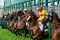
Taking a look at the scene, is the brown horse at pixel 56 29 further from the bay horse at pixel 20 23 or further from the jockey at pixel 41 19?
the bay horse at pixel 20 23

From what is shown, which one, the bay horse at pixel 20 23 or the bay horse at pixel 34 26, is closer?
the bay horse at pixel 34 26

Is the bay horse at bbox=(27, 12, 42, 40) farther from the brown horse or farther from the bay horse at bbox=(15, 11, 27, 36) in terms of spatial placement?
the brown horse

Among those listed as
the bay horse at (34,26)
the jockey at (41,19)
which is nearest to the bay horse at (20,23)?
the bay horse at (34,26)

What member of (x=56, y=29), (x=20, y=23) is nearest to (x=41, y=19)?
(x=56, y=29)

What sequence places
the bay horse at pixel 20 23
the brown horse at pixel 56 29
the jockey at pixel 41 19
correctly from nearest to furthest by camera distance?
the brown horse at pixel 56 29 → the jockey at pixel 41 19 → the bay horse at pixel 20 23

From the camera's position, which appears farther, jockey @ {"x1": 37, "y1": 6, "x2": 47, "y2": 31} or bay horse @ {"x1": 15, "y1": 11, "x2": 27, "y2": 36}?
bay horse @ {"x1": 15, "y1": 11, "x2": 27, "y2": 36}

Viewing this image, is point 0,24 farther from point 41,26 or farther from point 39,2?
point 41,26

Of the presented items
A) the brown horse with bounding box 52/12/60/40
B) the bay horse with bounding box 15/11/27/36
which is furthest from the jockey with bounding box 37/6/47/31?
the brown horse with bounding box 52/12/60/40

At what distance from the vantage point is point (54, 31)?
28.7 feet

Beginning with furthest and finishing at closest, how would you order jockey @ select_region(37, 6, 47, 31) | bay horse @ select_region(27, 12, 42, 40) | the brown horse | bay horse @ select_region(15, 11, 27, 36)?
bay horse @ select_region(15, 11, 27, 36) → bay horse @ select_region(27, 12, 42, 40) → jockey @ select_region(37, 6, 47, 31) → the brown horse

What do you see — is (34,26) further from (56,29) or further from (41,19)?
(56,29)

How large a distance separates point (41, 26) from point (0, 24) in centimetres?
1581

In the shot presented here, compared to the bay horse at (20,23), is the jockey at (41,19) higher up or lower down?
higher up

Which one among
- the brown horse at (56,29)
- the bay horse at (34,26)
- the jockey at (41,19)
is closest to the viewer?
the brown horse at (56,29)
